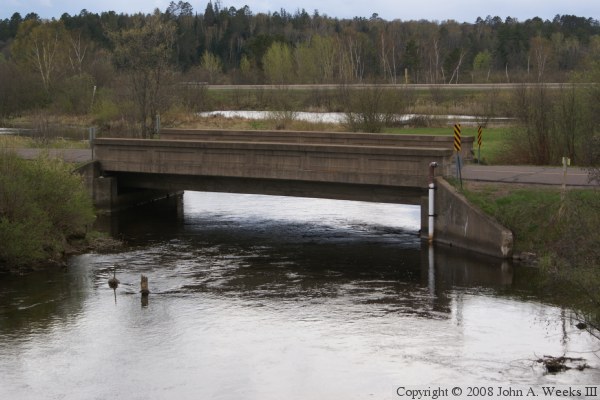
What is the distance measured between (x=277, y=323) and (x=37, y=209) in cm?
1095

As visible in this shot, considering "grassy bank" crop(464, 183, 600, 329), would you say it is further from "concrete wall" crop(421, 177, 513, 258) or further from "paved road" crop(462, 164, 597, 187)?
"paved road" crop(462, 164, 597, 187)

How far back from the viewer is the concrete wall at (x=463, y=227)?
3006cm

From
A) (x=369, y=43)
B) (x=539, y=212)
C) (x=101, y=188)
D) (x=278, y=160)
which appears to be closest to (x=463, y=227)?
(x=539, y=212)

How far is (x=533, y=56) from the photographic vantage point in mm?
118188

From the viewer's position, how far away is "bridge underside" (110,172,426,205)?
35.5 meters

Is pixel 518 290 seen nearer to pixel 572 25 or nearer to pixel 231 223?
pixel 231 223

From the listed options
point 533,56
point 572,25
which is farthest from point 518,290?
point 572,25

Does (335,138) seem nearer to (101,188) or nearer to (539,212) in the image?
(101,188)

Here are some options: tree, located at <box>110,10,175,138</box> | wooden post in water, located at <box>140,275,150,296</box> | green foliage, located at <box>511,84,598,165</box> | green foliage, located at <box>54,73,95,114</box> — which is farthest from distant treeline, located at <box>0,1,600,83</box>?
wooden post in water, located at <box>140,275,150,296</box>

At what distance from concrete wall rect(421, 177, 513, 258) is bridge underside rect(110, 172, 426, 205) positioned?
156cm

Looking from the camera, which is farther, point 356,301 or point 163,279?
point 163,279

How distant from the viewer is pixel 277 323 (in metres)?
23.1

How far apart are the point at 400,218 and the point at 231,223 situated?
7356 millimetres

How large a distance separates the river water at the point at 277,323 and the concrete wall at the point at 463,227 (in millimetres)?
692
